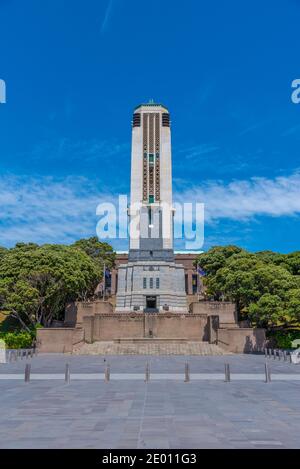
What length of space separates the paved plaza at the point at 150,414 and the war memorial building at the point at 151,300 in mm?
21244

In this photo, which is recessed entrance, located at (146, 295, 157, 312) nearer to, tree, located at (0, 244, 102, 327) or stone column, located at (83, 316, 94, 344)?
tree, located at (0, 244, 102, 327)

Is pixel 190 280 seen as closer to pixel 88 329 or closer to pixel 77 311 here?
pixel 77 311

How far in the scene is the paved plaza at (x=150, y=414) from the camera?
7.64 m

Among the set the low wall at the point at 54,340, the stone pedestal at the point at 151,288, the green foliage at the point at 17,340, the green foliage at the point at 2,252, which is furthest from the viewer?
the stone pedestal at the point at 151,288

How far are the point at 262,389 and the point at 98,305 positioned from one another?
39495 mm

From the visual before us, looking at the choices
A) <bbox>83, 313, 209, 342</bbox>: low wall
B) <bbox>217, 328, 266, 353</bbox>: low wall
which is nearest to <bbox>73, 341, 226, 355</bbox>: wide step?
<bbox>217, 328, 266, 353</bbox>: low wall

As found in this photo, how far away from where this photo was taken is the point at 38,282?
42.0 m

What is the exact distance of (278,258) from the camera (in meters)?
54.1

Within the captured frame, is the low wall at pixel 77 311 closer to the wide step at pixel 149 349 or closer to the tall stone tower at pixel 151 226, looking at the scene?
the wide step at pixel 149 349

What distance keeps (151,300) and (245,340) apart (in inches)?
1044

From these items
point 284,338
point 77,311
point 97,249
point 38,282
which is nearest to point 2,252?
point 97,249

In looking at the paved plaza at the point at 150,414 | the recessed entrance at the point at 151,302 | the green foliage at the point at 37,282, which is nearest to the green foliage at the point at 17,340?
the green foliage at the point at 37,282
